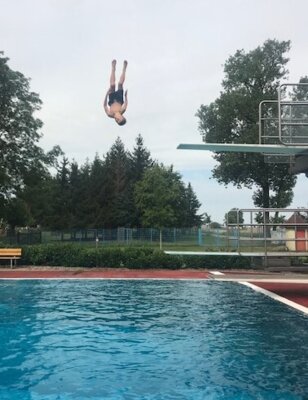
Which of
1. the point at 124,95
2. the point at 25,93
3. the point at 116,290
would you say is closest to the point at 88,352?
the point at 116,290

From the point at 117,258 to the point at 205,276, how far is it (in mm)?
5747

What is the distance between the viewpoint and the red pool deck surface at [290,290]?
610 inches

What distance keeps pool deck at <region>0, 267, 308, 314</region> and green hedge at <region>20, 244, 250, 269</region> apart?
648mm

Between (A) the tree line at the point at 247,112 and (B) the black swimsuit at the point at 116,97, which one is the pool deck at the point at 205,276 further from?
(A) the tree line at the point at 247,112

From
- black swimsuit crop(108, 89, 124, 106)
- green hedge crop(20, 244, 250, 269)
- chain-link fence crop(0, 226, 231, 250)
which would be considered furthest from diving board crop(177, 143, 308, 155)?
chain-link fence crop(0, 226, 231, 250)

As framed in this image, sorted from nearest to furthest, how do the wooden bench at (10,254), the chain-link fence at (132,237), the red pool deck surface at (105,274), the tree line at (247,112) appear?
the red pool deck surface at (105,274) → the wooden bench at (10,254) → the chain-link fence at (132,237) → the tree line at (247,112)

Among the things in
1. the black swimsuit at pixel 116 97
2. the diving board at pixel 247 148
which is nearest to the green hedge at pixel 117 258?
the black swimsuit at pixel 116 97

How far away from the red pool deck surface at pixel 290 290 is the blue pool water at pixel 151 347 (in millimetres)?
948

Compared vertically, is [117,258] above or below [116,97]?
below

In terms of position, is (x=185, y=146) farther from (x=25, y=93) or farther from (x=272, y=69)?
(x=272, y=69)

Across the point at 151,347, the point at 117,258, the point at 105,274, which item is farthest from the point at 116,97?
the point at 151,347

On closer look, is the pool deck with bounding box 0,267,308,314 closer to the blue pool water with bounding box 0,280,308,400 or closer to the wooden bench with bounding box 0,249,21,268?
the wooden bench with bounding box 0,249,21,268

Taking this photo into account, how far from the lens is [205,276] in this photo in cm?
2208

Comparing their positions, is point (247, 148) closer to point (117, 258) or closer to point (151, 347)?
point (151, 347)
